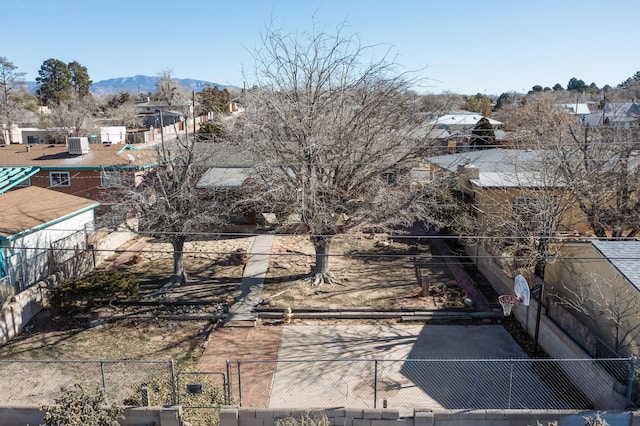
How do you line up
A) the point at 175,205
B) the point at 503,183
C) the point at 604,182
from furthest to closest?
the point at 503,183 → the point at 175,205 → the point at 604,182

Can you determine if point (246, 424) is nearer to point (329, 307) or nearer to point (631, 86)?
point (329, 307)

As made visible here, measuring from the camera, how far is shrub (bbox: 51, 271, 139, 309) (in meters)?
15.8

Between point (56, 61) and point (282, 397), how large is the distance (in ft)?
262

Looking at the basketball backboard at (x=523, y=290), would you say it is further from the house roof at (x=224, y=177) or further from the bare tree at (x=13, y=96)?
the bare tree at (x=13, y=96)

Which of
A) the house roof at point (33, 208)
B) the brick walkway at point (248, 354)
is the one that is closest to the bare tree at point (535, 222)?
the brick walkway at point (248, 354)

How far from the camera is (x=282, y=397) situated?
1170 cm

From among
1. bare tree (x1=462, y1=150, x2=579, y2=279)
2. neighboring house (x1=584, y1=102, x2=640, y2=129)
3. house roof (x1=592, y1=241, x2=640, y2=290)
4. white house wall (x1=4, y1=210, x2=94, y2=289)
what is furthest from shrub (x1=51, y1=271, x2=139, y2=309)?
neighboring house (x1=584, y1=102, x2=640, y2=129)

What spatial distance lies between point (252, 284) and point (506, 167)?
47.2ft

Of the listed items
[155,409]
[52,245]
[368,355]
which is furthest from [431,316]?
[52,245]

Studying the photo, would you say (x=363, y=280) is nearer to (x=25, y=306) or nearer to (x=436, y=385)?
(x=436, y=385)

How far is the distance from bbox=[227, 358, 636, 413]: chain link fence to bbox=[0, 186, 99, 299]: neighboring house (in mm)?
7946

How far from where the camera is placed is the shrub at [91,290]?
620 inches

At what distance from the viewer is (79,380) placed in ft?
40.6

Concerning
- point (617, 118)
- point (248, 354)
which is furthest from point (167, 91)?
point (248, 354)
